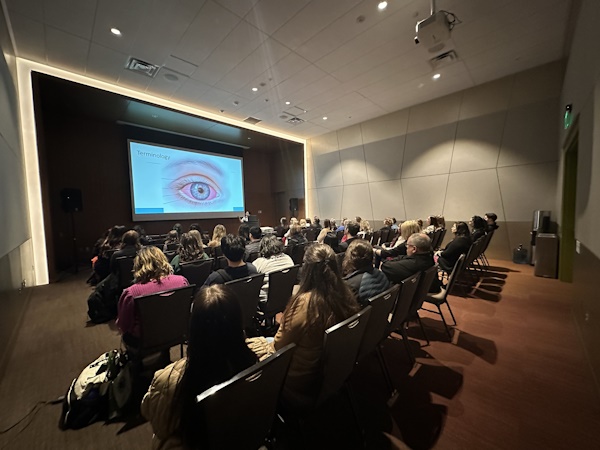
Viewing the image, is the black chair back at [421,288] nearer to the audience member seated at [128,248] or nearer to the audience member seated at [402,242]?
the audience member seated at [402,242]

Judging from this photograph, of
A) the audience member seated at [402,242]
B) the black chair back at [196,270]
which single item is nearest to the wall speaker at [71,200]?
the black chair back at [196,270]

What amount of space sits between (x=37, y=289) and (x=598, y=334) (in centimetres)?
841

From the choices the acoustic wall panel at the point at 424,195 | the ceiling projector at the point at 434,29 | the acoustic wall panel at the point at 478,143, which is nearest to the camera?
the ceiling projector at the point at 434,29

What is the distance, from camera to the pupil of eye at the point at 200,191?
32.0 ft

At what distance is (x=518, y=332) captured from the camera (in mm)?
2949

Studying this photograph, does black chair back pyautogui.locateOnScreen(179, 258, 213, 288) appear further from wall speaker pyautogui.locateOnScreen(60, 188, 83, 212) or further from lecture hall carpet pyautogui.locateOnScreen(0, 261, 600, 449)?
wall speaker pyautogui.locateOnScreen(60, 188, 83, 212)

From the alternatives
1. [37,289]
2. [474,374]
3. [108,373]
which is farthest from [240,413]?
[37,289]

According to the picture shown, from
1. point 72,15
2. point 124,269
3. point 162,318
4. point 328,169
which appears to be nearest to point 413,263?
point 162,318

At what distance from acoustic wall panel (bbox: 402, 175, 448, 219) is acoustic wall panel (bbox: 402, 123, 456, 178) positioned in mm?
210

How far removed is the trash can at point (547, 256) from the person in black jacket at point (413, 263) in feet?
13.5

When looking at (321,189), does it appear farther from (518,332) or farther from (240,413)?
(240,413)

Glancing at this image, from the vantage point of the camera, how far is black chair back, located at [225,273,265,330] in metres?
2.31

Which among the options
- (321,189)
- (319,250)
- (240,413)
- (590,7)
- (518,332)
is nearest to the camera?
(240,413)

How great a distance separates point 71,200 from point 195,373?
28.0 ft
